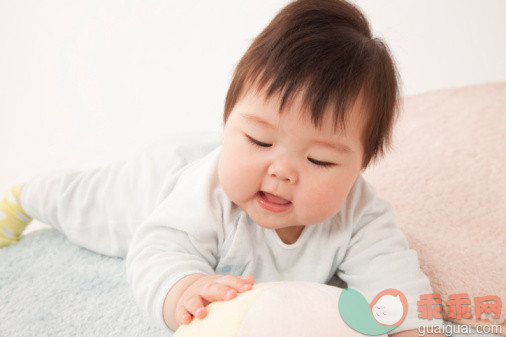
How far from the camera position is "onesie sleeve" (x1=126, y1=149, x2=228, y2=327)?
79 centimetres

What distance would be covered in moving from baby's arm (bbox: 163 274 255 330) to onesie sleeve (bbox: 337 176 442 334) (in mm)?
242

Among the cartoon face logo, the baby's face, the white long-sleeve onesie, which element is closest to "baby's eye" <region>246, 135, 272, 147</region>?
the baby's face

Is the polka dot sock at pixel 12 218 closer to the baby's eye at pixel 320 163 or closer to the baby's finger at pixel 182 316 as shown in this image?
the baby's finger at pixel 182 316

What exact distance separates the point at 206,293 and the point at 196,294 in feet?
0.06

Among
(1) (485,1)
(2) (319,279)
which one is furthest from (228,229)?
(1) (485,1)

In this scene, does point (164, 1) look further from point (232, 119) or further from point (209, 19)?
point (232, 119)

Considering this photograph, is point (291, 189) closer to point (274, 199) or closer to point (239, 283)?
point (274, 199)

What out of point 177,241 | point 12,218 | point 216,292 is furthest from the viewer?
point 12,218

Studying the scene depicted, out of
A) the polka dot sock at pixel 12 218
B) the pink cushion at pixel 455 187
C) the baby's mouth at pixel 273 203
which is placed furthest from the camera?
the polka dot sock at pixel 12 218

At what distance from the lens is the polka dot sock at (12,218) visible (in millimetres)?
1126

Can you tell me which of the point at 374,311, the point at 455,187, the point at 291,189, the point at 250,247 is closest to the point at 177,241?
the point at 250,247

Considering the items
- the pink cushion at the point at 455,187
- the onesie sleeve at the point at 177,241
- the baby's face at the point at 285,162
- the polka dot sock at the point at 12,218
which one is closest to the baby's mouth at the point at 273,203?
the baby's face at the point at 285,162

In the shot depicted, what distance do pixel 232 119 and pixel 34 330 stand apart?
469 mm

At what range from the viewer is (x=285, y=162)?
730mm
